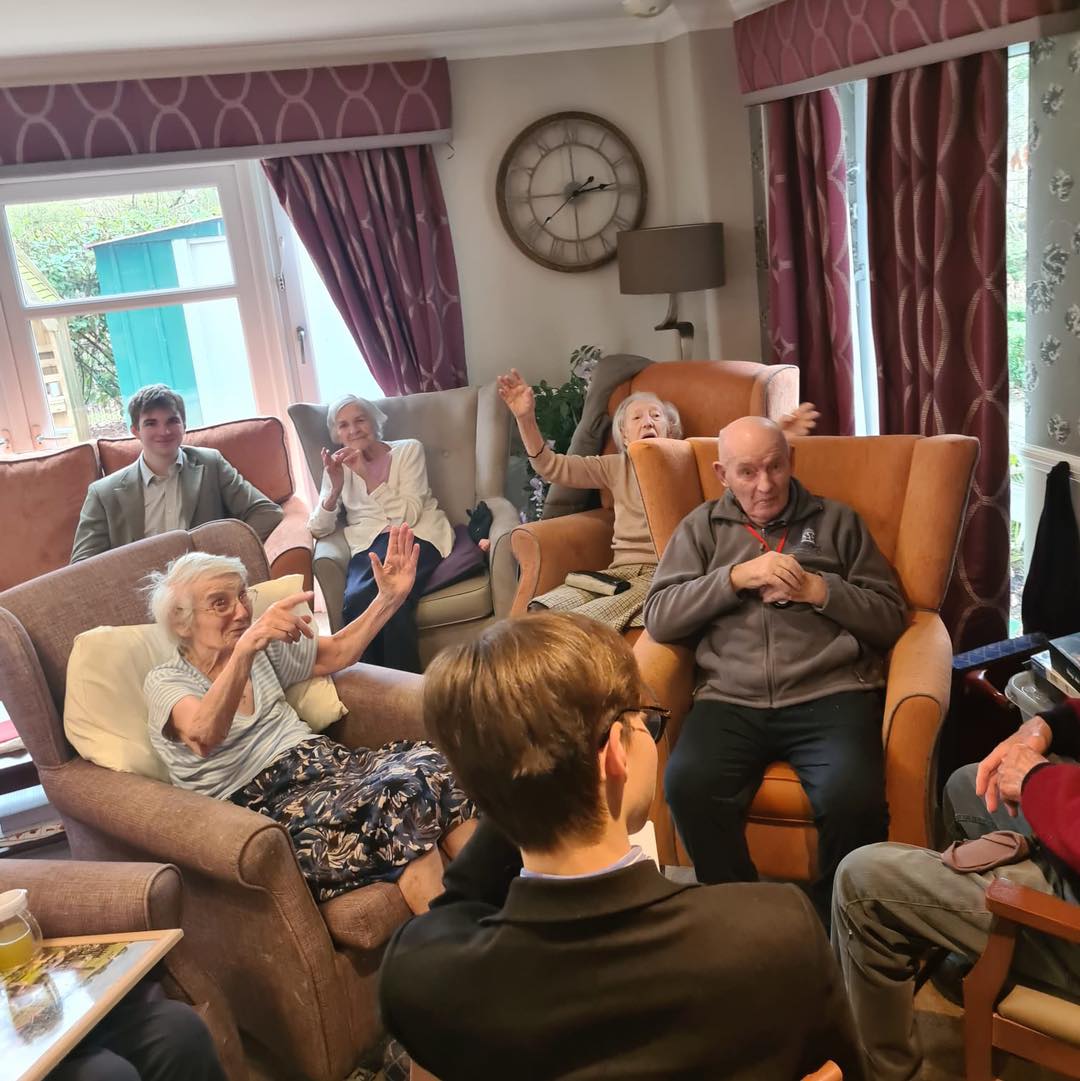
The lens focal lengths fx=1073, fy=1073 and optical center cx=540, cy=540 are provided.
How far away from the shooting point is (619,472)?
11.3 feet

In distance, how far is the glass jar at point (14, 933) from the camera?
169cm

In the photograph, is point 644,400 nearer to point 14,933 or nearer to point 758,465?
point 758,465

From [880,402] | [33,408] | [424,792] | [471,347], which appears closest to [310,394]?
[471,347]

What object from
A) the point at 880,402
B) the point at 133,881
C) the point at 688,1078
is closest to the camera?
the point at 688,1078

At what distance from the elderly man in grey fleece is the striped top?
2.80 feet

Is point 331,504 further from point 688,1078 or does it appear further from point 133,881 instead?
point 688,1078

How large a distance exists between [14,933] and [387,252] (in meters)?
3.33

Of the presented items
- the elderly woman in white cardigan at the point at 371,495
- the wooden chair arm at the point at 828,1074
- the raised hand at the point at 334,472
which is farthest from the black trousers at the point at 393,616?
the wooden chair arm at the point at 828,1074

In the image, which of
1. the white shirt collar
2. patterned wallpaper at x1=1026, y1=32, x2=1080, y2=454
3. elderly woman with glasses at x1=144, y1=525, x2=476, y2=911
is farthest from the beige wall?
elderly woman with glasses at x1=144, y1=525, x2=476, y2=911

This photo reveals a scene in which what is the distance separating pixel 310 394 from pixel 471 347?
0.76 metres

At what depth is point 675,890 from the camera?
1054mm

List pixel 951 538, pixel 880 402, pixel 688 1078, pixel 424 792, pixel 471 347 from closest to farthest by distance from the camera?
pixel 688 1078
pixel 424 792
pixel 951 538
pixel 880 402
pixel 471 347

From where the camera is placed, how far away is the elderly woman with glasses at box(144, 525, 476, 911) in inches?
82.3

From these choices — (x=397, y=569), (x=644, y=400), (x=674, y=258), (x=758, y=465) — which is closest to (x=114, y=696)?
(x=397, y=569)
